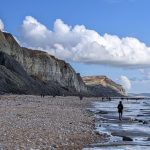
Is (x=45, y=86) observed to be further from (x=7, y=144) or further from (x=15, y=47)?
(x=7, y=144)

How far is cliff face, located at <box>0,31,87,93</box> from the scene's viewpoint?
4371 inches

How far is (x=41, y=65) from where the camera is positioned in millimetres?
133500

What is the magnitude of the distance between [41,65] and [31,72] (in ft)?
25.3

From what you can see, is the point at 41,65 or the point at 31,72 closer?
the point at 31,72

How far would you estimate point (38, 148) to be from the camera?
13977 mm

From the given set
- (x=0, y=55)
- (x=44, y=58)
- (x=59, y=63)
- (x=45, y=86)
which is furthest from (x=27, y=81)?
(x=59, y=63)

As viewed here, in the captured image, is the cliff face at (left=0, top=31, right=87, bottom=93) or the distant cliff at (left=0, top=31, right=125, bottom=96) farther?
the cliff face at (left=0, top=31, right=87, bottom=93)

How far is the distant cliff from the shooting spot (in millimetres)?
90188

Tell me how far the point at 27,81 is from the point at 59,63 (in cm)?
4875

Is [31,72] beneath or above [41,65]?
→ beneath

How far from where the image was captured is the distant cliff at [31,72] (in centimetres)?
9019

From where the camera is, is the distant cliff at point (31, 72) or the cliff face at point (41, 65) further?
the cliff face at point (41, 65)

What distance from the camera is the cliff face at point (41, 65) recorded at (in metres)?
111

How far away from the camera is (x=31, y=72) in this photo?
4980 inches
